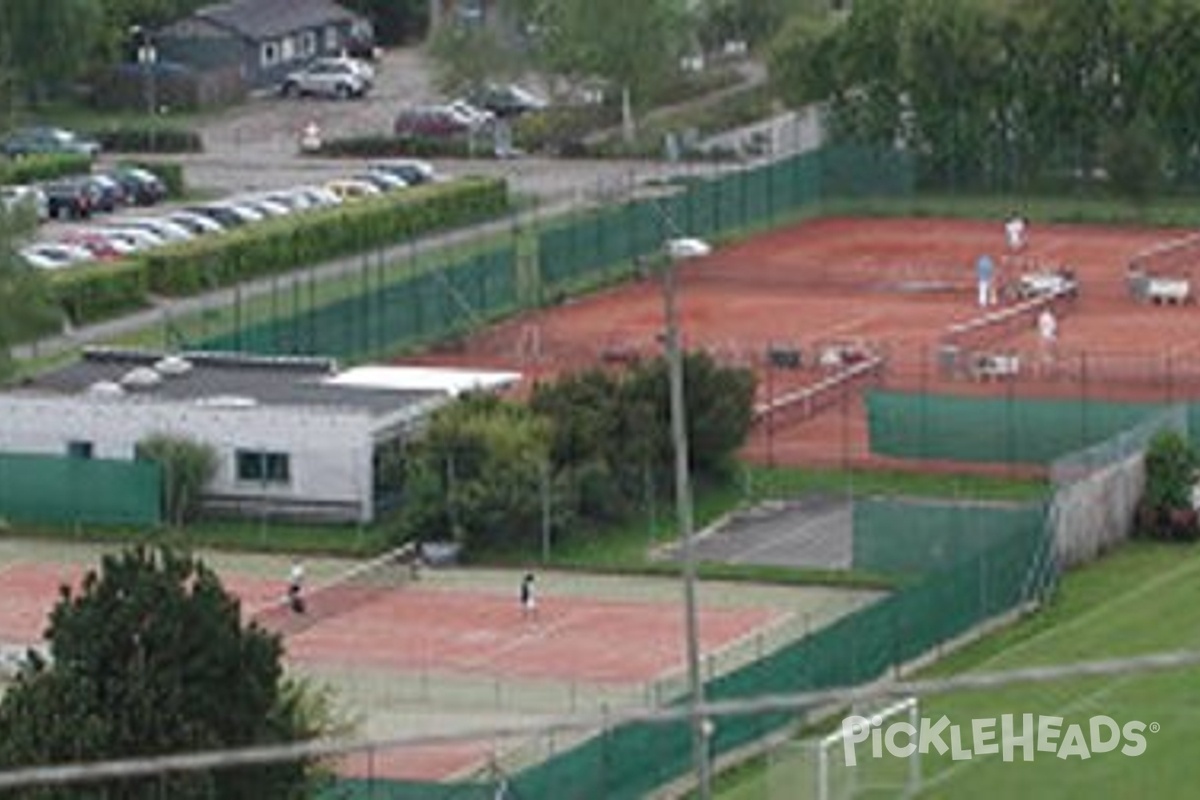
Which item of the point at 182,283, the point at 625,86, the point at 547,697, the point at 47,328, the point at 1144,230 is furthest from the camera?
the point at 625,86

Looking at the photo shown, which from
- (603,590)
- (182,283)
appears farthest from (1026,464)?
(182,283)

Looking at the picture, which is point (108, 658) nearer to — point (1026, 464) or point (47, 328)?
point (1026, 464)

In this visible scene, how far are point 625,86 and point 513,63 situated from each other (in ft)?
13.6

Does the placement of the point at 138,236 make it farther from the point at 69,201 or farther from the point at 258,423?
the point at 258,423

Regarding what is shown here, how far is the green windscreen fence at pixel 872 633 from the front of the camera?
1151 inches

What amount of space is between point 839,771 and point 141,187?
136ft

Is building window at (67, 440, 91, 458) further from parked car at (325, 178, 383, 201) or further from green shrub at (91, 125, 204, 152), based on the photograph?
green shrub at (91, 125, 204, 152)

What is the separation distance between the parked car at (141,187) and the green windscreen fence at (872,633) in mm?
28929

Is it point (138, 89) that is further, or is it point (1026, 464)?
point (138, 89)

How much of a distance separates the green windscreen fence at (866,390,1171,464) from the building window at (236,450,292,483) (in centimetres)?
687

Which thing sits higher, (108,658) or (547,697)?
(108,658)

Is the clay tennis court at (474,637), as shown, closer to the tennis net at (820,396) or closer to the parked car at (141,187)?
the tennis net at (820,396)

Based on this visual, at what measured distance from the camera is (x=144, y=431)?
148 feet

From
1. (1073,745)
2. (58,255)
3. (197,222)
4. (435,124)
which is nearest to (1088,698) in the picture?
(1073,745)
